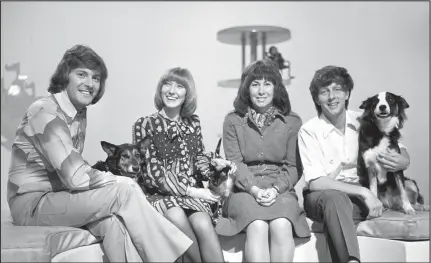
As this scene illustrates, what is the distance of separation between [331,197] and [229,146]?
0.56 metres

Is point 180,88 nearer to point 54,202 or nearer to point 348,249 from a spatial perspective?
point 54,202

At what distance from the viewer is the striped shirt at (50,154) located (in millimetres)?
1804

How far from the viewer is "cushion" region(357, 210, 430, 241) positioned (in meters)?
2.01

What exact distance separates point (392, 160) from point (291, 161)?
47 centimetres

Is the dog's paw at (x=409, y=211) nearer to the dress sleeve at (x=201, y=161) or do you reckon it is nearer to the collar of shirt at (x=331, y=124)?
the collar of shirt at (x=331, y=124)

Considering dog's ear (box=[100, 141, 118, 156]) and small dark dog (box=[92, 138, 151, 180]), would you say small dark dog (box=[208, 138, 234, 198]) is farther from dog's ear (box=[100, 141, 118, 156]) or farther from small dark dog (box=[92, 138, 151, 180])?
dog's ear (box=[100, 141, 118, 156])

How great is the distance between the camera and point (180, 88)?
2.24m

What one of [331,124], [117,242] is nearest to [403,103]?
[331,124]

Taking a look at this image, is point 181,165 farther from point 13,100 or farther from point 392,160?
point 13,100

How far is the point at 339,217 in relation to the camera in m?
1.94

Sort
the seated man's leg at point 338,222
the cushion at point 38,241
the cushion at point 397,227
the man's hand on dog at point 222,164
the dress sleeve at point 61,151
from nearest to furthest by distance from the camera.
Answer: the cushion at point 38,241
the dress sleeve at point 61,151
the seated man's leg at point 338,222
the cushion at point 397,227
the man's hand on dog at point 222,164

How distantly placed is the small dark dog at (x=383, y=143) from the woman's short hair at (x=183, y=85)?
848 millimetres

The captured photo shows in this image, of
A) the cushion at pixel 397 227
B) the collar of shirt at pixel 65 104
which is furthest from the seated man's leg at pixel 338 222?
the collar of shirt at pixel 65 104

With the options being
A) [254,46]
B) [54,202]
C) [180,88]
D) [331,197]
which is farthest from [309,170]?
[254,46]
